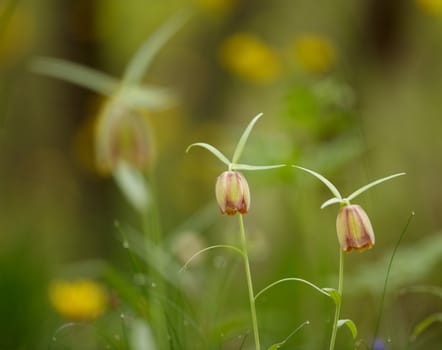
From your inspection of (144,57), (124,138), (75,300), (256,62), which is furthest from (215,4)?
(144,57)

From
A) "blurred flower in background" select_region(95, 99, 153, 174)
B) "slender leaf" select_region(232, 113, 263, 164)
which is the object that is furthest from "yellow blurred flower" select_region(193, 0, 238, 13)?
"slender leaf" select_region(232, 113, 263, 164)

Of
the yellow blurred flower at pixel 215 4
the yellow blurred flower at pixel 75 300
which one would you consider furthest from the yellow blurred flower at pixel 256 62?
the yellow blurred flower at pixel 75 300

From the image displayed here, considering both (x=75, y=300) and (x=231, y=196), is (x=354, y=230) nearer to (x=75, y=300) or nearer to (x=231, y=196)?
(x=231, y=196)

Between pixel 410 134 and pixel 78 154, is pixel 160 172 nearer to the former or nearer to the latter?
pixel 78 154

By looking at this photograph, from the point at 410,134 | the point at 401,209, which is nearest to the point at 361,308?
the point at 401,209

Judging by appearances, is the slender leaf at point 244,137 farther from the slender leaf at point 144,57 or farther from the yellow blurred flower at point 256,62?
the yellow blurred flower at point 256,62
